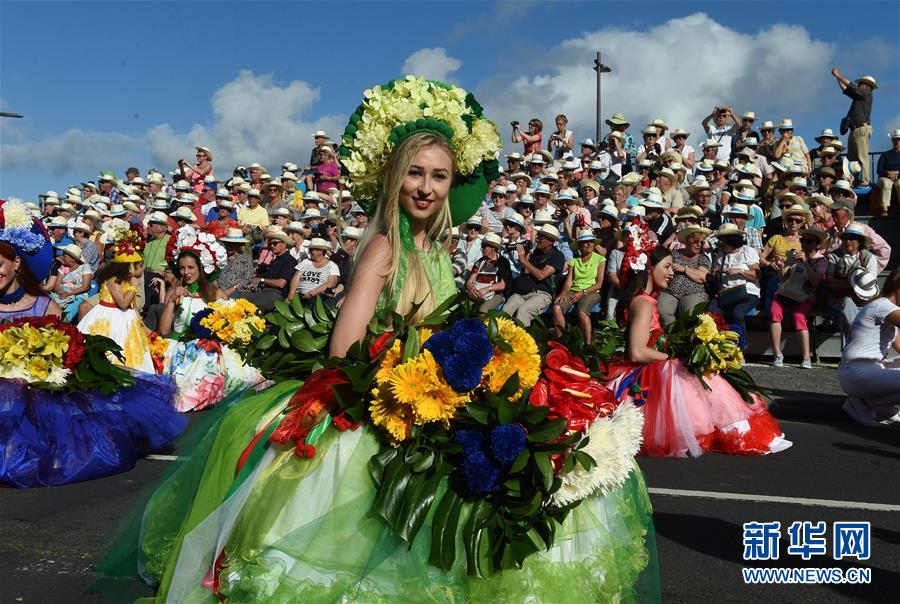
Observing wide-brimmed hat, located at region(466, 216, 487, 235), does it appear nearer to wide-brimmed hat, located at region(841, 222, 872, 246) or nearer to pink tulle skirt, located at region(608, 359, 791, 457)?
wide-brimmed hat, located at region(841, 222, 872, 246)

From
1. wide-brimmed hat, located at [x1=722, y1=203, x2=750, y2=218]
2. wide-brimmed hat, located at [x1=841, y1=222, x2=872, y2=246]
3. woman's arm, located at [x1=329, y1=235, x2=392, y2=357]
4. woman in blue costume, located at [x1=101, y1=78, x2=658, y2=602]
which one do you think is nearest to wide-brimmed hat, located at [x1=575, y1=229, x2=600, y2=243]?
wide-brimmed hat, located at [x1=722, y1=203, x2=750, y2=218]

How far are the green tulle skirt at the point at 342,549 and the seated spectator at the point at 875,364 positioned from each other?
6.64m

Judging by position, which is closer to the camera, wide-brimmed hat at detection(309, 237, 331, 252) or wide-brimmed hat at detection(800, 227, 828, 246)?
wide-brimmed hat at detection(800, 227, 828, 246)

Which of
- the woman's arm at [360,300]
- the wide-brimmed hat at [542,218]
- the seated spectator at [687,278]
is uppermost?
the wide-brimmed hat at [542,218]

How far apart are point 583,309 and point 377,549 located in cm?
938

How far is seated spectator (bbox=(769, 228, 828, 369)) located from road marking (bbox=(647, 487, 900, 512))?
5732 millimetres

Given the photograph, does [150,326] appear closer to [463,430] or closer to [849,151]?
[463,430]

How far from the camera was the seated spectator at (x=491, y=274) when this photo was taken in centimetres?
1274

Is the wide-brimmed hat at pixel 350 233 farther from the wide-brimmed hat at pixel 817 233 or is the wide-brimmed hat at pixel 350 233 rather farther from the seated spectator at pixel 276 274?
the wide-brimmed hat at pixel 817 233

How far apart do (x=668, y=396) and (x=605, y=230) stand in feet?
18.4

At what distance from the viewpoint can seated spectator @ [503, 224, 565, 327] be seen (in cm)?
1245

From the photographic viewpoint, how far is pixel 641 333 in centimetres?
788

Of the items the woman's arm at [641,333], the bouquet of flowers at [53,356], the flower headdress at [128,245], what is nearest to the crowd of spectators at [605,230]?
the flower headdress at [128,245]

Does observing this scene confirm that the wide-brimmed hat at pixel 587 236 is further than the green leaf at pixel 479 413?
Yes
